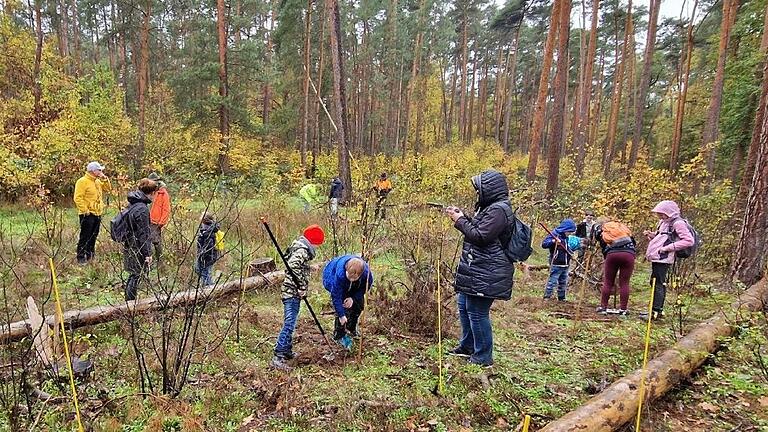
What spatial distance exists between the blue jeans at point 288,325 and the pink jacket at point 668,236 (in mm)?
4317

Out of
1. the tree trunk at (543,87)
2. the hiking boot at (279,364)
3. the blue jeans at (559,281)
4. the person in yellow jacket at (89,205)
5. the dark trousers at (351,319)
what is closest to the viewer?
the hiking boot at (279,364)

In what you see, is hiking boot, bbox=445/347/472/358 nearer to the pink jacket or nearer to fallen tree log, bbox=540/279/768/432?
fallen tree log, bbox=540/279/768/432

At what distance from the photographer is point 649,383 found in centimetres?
360

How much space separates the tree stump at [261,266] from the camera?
278 inches

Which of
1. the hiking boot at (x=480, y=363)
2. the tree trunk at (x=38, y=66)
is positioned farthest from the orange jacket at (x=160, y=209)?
the tree trunk at (x=38, y=66)

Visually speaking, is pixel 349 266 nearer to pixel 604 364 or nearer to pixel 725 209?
pixel 604 364

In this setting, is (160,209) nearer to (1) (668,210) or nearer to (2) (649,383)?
(2) (649,383)

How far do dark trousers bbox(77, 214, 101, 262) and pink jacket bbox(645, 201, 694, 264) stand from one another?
311 inches

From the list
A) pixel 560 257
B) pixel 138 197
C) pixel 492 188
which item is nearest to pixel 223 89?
pixel 138 197

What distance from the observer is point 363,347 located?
185 inches

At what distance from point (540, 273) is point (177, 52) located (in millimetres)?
20075

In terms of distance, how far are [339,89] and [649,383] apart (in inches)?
450

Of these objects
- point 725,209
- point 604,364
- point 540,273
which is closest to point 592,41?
point 725,209

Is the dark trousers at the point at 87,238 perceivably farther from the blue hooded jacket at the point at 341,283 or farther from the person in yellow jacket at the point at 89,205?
the blue hooded jacket at the point at 341,283
